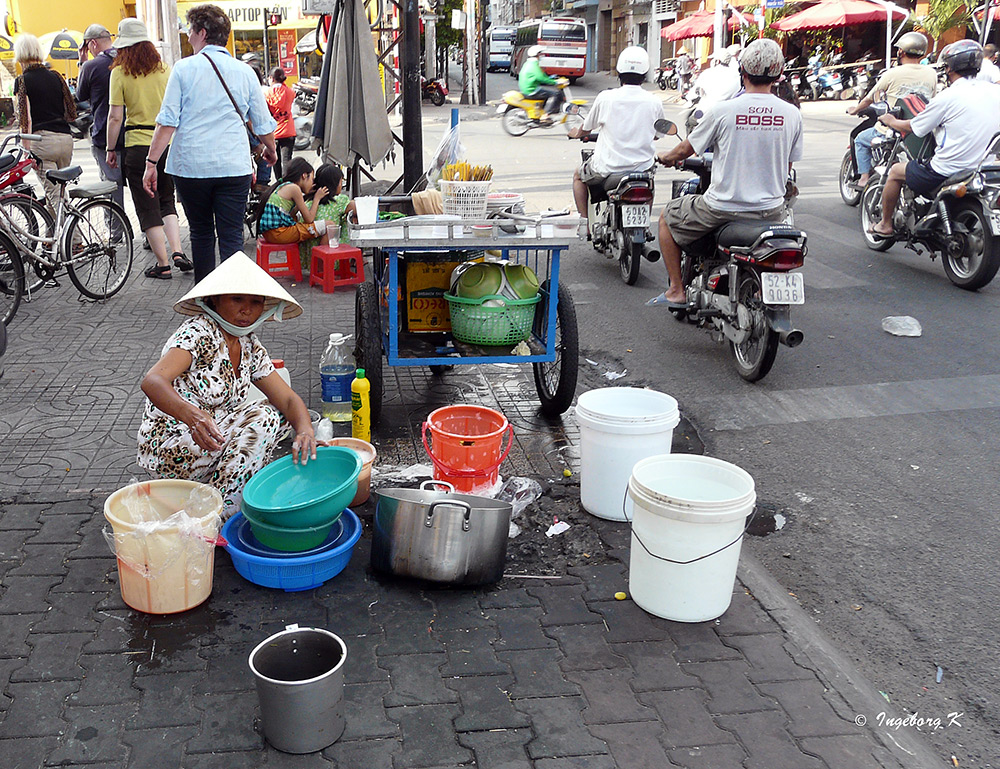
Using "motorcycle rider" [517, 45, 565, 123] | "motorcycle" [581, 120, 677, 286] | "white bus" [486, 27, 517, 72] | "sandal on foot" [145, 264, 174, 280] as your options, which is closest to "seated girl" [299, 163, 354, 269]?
"sandal on foot" [145, 264, 174, 280]

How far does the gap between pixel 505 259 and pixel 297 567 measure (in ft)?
7.96

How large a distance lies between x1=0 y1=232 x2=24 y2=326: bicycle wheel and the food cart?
3.14 m

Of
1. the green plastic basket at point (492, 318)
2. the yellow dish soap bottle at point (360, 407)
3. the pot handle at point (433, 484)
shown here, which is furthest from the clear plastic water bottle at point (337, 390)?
the pot handle at point (433, 484)

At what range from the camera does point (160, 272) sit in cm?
847

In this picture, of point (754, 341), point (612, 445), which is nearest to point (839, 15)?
point (754, 341)

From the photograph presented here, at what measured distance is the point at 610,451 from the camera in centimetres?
399

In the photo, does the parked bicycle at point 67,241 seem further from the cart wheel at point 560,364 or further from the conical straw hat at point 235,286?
the cart wheel at point 560,364

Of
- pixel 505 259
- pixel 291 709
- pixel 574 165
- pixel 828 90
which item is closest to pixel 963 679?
pixel 291 709

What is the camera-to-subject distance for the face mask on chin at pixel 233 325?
361 centimetres

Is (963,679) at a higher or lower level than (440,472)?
lower

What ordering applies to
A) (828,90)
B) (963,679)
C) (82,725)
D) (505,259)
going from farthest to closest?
(828,90), (505,259), (963,679), (82,725)

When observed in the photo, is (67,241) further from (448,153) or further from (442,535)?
(442,535)

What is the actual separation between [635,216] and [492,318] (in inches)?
142

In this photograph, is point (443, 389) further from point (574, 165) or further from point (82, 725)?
point (574, 165)
